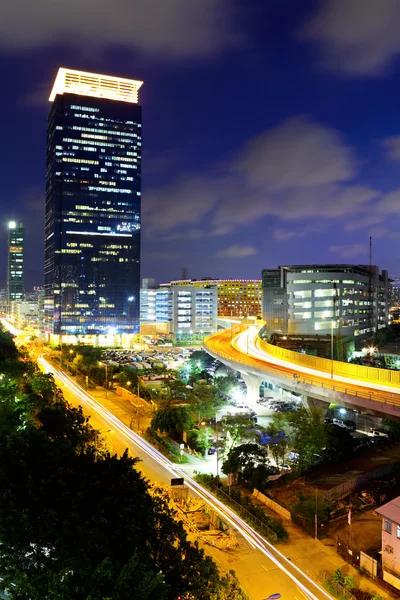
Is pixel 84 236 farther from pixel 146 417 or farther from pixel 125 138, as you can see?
pixel 146 417

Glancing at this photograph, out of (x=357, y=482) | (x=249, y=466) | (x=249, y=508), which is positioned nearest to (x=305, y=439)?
(x=357, y=482)

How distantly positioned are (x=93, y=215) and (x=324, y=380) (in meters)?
88.8

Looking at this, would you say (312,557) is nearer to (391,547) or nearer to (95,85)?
(391,547)

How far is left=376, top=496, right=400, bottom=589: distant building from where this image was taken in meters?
15.9

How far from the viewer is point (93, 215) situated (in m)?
108

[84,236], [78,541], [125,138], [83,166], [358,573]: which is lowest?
[358,573]

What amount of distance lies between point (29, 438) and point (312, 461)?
16369 mm

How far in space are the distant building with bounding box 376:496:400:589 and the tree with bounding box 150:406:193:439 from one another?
1724 cm

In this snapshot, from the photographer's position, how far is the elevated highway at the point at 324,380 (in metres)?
A: 24.1

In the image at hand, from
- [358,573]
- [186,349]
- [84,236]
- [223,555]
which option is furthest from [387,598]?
[84,236]

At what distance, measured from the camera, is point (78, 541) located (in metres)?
11.1

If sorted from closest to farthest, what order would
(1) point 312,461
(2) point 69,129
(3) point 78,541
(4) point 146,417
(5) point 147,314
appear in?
(3) point 78,541
(1) point 312,461
(4) point 146,417
(2) point 69,129
(5) point 147,314

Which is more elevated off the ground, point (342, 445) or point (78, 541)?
point (78, 541)

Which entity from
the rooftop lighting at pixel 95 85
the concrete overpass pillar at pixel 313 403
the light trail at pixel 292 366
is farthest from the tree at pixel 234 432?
the rooftop lighting at pixel 95 85
